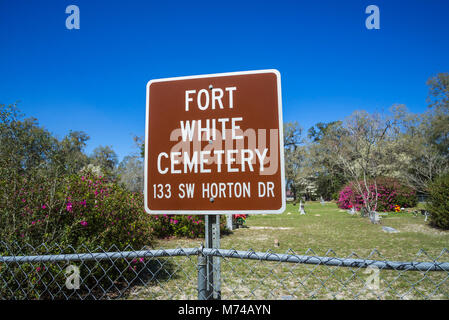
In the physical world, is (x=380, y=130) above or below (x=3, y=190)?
above

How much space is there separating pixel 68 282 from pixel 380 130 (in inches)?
627

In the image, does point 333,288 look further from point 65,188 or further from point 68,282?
point 65,188

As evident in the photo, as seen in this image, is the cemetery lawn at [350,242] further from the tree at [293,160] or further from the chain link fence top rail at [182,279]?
the tree at [293,160]

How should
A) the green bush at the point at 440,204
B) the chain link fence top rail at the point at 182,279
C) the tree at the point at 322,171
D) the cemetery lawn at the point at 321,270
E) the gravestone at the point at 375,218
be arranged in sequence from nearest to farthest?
the chain link fence top rail at the point at 182,279 → the cemetery lawn at the point at 321,270 → the green bush at the point at 440,204 → the gravestone at the point at 375,218 → the tree at the point at 322,171

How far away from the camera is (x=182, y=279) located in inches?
200

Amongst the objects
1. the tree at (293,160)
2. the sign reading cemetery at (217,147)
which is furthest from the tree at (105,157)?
the sign reading cemetery at (217,147)

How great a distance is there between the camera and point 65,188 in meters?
4.00

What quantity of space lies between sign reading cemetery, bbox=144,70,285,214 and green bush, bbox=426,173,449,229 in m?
12.0

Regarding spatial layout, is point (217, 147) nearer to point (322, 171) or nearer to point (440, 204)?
point (440, 204)

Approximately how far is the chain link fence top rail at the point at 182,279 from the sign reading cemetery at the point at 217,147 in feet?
1.14

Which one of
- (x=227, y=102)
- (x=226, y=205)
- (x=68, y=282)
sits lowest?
(x=68, y=282)

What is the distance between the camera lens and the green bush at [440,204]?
10211 mm
